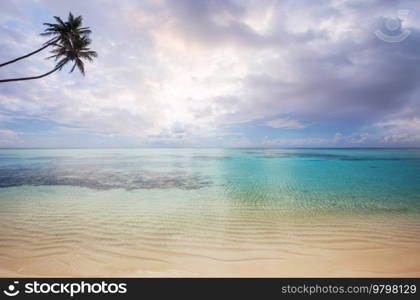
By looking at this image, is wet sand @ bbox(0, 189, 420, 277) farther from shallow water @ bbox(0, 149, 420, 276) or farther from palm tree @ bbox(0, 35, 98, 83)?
palm tree @ bbox(0, 35, 98, 83)

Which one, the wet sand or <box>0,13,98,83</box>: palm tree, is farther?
<box>0,13,98,83</box>: palm tree

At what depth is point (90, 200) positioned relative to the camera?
12.4 meters

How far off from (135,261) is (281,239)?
4.98 m

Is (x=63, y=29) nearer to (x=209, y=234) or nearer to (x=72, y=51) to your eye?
(x=72, y=51)

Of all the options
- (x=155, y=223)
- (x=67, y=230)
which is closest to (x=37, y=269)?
(x=67, y=230)

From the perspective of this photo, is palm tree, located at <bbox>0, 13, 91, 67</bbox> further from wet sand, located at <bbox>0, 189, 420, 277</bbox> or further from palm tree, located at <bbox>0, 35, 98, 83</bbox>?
wet sand, located at <bbox>0, 189, 420, 277</bbox>

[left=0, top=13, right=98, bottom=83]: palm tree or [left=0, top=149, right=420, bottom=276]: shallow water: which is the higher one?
[left=0, top=13, right=98, bottom=83]: palm tree

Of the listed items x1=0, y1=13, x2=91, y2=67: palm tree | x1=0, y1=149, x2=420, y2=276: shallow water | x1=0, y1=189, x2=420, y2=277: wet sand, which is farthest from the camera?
x1=0, y1=13, x2=91, y2=67: palm tree

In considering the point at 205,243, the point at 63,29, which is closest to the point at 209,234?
the point at 205,243

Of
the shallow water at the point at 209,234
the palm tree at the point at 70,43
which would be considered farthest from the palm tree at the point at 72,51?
the shallow water at the point at 209,234

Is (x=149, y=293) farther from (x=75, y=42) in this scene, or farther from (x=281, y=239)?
(x=75, y=42)

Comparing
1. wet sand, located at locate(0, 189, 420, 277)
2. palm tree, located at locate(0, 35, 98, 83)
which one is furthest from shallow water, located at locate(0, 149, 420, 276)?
palm tree, located at locate(0, 35, 98, 83)

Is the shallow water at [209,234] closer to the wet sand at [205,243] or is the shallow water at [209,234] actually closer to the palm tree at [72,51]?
the wet sand at [205,243]

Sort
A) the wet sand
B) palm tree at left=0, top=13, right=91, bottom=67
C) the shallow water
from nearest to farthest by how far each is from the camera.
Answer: the wet sand → the shallow water → palm tree at left=0, top=13, right=91, bottom=67
